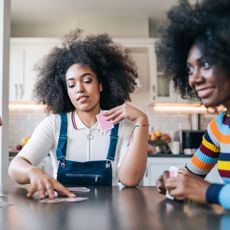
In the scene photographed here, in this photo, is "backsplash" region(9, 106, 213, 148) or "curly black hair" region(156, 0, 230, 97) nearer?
"curly black hair" region(156, 0, 230, 97)

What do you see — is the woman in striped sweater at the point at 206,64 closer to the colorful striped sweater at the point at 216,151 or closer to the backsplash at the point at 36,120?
the colorful striped sweater at the point at 216,151

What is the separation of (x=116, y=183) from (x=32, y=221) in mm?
866

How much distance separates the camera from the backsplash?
4453 mm

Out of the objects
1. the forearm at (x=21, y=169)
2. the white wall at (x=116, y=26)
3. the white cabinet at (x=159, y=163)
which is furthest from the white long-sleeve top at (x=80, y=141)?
the white wall at (x=116, y=26)

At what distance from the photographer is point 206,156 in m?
1.26

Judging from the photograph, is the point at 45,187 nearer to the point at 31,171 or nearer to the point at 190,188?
the point at 31,171

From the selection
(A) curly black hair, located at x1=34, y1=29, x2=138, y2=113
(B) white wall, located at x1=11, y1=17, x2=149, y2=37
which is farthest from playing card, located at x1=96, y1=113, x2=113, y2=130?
(B) white wall, located at x1=11, y1=17, x2=149, y2=37

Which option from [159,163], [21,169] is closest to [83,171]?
[21,169]

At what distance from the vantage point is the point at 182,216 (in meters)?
0.84

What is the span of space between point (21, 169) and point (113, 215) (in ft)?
2.06

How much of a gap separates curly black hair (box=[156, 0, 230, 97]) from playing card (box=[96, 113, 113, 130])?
1.42 ft

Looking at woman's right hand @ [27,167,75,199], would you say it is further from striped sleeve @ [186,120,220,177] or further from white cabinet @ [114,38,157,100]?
white cabinet @ [114,38,157,100]

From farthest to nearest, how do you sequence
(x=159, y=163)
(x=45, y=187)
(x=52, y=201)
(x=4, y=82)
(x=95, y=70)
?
(x=159, y=163) → (x=4, y=82) → (x=95, y=70) → (x=45, y=187) → (x=52, y=201)

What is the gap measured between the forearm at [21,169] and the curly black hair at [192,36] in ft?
2.11
